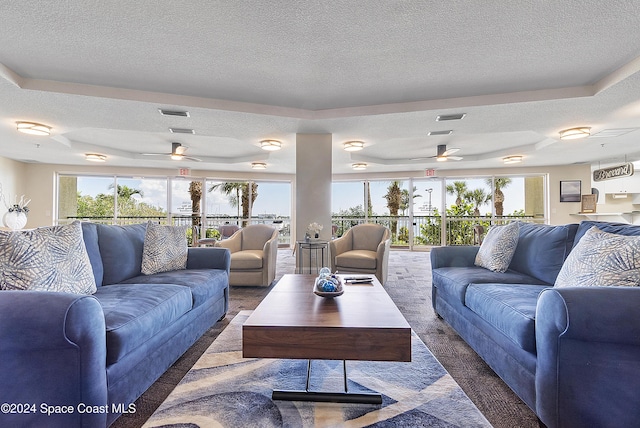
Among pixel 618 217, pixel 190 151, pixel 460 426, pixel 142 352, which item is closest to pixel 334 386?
pixel 460 426

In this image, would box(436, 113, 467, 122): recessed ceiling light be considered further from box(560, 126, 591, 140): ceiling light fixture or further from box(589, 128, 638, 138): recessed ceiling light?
box(589, 128, 638, 138): recessed ceiling light

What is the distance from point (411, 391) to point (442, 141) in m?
5.25

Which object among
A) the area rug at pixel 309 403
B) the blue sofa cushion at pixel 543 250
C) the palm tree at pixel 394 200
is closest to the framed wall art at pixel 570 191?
the palm tree at pixel 394 200

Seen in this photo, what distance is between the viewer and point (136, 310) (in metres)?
1.67

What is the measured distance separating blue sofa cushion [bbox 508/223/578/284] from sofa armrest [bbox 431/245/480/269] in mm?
366

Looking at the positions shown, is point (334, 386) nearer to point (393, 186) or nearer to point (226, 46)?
point (226, 46)

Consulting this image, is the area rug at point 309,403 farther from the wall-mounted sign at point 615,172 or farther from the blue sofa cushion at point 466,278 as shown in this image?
the wall-mounted sign at point 615,172

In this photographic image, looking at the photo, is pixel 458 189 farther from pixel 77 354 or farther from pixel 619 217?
pixel 77 354

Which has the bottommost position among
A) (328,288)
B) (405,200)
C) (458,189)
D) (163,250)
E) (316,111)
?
(328,288)

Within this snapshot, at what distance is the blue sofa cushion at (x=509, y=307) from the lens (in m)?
1.53

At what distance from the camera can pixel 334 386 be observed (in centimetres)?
174

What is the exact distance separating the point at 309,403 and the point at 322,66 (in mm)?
2952

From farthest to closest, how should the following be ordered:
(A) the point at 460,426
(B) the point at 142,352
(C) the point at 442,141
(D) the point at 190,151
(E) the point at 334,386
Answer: (D) the point at 190,151 < (C) the point at 442,141 < (E) the point at 334,386 < (B) the point at 142,352 < (A) the point at 460,426

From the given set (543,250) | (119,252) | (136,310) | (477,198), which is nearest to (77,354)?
(136,310)
